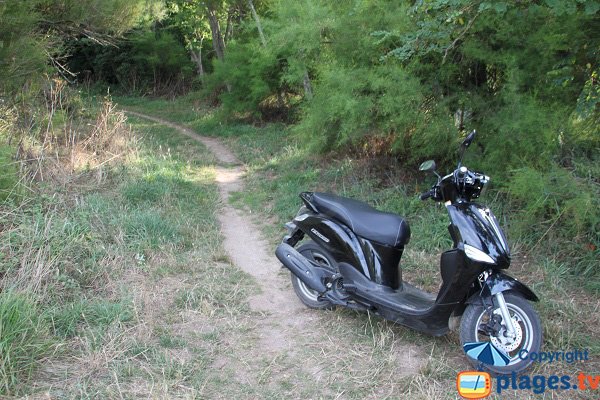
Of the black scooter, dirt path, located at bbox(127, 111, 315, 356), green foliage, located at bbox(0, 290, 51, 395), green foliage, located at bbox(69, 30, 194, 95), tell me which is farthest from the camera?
green foliage, located at bbox(69, 30, 194, 95)

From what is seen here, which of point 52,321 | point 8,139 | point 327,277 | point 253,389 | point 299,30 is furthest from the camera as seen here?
point 299,30

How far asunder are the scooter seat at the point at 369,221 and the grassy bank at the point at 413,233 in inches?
27.9

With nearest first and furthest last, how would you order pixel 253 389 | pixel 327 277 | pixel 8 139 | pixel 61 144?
1. pixel 253 389
2. pixel 327 277
3. pixel 8 139
4. pixel 61 144

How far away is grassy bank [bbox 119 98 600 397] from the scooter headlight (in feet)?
2.61

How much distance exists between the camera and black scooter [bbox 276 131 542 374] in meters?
3.43

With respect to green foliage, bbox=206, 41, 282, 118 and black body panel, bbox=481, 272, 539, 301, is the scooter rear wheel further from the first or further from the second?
green foliage, bbox=206, 41, 282, 118

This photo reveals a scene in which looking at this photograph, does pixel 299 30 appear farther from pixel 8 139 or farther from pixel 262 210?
pixel 8 139

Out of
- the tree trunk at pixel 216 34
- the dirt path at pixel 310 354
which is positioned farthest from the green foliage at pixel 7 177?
the tree trunk at pixel 216 34

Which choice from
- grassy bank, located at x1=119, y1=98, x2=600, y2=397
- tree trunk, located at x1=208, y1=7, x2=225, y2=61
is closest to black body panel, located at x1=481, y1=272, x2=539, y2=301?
grassy bank, located at x1=119, y1=98, x2=600, y2=397

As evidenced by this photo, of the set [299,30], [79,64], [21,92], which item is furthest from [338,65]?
[79,64]

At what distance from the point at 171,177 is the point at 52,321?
4.57 metres

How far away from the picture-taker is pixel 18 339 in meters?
3.56

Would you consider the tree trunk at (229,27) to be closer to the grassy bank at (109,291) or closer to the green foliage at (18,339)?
the grassy bank at (109,291)

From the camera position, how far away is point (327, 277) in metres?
4.39
